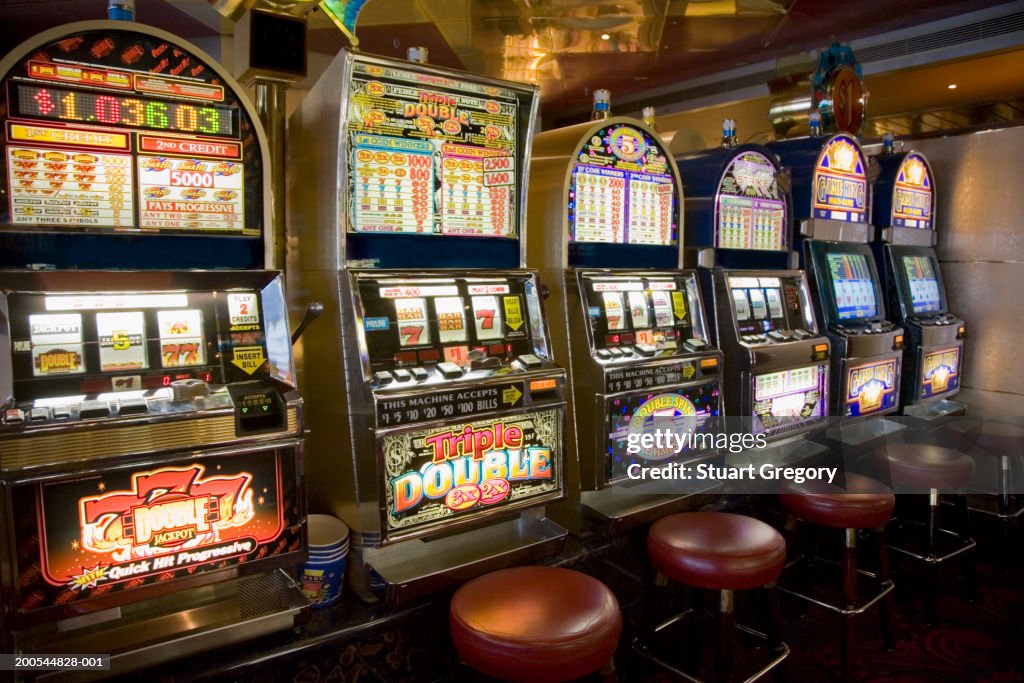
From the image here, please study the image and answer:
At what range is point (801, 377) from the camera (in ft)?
14.0

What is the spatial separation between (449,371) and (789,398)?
2443 mm

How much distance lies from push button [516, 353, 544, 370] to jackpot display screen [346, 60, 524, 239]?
1.90 ft

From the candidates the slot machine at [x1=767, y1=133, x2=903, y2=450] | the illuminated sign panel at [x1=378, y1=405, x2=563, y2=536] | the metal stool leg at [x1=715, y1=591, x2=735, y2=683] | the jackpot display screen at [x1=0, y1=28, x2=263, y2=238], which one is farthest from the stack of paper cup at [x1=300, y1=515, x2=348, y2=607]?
the slot machine at [x1=767, y1=133, x2=903, y2=450]

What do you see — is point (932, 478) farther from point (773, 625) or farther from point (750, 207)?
point (750, 207)

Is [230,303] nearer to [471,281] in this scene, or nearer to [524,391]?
[471,281]

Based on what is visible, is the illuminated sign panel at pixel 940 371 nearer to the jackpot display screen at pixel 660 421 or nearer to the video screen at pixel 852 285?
the video screen at pixel 852 285

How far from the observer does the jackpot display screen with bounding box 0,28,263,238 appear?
2150 millimetres

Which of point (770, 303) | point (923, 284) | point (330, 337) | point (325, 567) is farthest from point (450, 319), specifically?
point (923, 284)

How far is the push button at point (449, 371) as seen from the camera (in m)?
2.72

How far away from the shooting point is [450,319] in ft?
9.67

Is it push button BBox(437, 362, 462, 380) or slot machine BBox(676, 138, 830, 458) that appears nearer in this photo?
push button BBox(437, 362, 462, 380)

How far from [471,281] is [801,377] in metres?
2.36

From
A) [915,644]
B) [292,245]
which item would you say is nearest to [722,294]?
[915,644]

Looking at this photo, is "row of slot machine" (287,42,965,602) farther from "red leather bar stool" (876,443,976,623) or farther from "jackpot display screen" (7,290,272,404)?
"red leather bar stool" (876,443,976,623)
